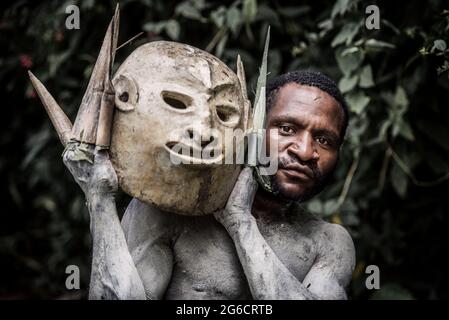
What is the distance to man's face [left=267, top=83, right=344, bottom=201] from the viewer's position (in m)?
2.54

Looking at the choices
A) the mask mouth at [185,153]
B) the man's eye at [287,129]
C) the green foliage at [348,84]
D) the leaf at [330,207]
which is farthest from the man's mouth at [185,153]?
the leaf at [330,207]

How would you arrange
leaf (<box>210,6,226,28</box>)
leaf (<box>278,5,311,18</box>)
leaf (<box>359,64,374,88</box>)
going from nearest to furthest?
leaf (<box>359,64,374,88</box>) < leaf (<box>210,6,226,28</box>) < leaf (<box>278,5,311,18</box>)

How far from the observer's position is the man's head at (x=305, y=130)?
8.32 ft

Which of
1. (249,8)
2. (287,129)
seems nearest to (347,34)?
(249,8)

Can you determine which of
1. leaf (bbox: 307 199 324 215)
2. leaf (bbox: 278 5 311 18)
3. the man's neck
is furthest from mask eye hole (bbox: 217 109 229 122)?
leaf (bbox: 278 5 311 18)

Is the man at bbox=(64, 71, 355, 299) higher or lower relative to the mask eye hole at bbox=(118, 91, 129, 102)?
lower

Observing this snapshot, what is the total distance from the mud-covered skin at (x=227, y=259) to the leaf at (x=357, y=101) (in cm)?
117

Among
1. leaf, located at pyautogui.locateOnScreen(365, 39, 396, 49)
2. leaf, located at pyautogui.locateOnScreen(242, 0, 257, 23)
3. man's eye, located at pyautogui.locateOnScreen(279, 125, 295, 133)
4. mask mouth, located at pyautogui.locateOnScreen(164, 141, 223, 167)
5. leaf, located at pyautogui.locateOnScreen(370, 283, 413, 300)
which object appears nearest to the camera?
mask mouth, located at pyautogui.locateOnScreen(164, 141, 223, 167)

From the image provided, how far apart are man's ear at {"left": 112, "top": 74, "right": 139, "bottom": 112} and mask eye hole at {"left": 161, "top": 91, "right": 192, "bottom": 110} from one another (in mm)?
92

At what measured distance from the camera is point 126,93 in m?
2.27

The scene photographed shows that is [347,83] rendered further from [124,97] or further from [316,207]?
[124,97]

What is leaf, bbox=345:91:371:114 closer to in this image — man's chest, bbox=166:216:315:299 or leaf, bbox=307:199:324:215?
leaf, bbox=307:199:324:215

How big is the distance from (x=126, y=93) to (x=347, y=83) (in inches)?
67.0

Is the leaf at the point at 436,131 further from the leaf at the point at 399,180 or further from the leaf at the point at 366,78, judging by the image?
the leaf at the point at 366,78
